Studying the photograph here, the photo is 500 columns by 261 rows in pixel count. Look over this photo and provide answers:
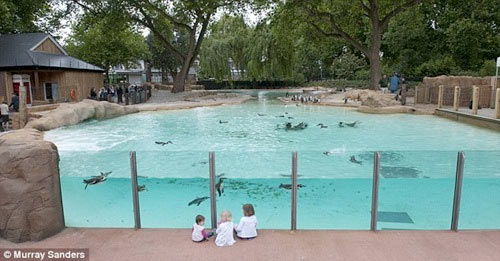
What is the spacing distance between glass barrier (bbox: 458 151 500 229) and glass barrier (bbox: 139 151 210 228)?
330cm

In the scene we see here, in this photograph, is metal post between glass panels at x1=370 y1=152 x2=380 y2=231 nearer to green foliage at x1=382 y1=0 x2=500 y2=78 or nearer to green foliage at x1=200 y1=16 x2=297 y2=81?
green foliage at x1=382 y1=0 x2=500 y2=78

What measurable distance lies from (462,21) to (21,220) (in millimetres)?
31934

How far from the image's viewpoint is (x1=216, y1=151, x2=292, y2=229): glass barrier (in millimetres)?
4906

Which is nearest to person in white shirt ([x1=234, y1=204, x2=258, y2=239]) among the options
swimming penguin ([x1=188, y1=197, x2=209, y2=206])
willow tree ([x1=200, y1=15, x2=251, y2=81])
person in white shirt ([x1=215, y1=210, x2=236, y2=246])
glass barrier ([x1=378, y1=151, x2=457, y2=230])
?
person in white shirt ([x1=215, y1=210, x2=236, y2=246])

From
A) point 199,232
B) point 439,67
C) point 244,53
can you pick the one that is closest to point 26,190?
point 199,232

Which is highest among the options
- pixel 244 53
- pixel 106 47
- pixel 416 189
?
pixel 106 47

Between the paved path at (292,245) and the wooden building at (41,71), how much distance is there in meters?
20.8

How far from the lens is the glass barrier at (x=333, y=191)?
5.02 metres

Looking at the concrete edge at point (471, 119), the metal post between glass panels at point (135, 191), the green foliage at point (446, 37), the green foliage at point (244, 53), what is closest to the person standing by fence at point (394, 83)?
the green foliage at point (446, 37)

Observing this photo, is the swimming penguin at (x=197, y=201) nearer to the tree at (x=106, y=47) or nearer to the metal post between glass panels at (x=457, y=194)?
the metal post between glass panels at (x=457, y=194)

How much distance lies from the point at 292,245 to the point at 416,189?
2140 mm

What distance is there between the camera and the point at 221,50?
40.5 m

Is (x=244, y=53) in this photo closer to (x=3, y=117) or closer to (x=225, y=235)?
(x=3, y=117)

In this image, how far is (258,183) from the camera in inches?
238
